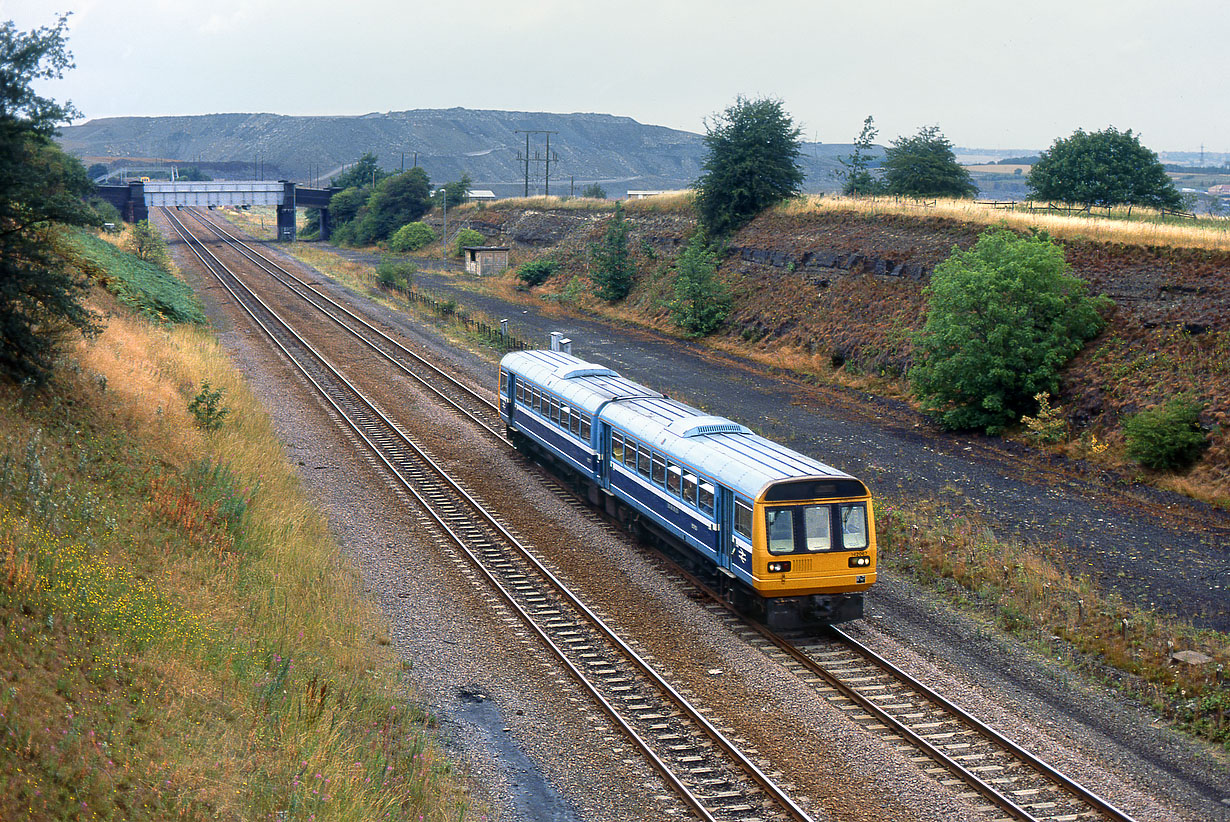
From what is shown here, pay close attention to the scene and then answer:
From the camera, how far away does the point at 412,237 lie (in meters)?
92.8

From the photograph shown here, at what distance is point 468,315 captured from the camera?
5491 centimetres

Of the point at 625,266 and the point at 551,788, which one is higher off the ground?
the point at 625,266

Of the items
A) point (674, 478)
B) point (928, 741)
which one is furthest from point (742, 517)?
point (928, 741)

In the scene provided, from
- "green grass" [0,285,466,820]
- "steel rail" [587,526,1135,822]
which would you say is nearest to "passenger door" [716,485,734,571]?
"steel rail" [587,526,1135,822]

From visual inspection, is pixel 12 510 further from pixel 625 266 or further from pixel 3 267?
pixel 625 266

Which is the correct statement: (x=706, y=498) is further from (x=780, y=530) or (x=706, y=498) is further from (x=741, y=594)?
(x=780, y=530)

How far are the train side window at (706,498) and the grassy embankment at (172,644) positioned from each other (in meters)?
6.03

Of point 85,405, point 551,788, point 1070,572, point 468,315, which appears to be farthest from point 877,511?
point 468,315

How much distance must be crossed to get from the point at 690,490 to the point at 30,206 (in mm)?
13119

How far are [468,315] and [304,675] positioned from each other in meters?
→ 42.7

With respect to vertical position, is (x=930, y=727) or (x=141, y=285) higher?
(x=141, y=285)

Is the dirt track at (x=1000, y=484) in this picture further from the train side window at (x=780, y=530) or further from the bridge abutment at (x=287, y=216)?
the bridge abutment at (x=287, y=216)

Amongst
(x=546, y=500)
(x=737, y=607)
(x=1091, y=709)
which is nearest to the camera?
(x=1091, y=709)

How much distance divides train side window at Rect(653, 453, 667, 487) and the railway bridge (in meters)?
99.3
